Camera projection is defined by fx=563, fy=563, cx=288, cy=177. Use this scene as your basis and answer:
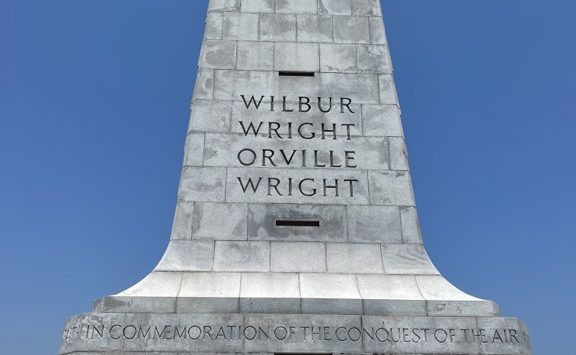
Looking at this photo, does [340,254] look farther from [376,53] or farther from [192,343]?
[376,53]

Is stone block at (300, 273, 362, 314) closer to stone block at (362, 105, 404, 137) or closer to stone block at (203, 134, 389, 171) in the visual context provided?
stone block at (203, 134, 389, 171)

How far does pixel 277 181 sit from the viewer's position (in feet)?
33.0

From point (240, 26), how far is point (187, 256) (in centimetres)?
501

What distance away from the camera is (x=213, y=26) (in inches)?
455

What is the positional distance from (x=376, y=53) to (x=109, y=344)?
24.2ft

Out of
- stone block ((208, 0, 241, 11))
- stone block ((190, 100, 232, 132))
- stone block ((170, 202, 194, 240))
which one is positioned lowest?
stone block ((170, 202, 194, 240))

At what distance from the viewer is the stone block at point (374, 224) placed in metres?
9.70

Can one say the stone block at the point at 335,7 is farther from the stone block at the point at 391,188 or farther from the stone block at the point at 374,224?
the stone block at the point at 374,224

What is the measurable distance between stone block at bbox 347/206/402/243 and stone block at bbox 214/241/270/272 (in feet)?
4.97

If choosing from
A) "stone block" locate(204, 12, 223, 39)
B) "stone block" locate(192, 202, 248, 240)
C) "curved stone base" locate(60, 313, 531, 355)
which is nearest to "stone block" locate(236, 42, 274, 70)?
"stone block" locate(204, 12, 223, 39)

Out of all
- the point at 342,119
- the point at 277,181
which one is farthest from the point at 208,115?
the point at 342,119

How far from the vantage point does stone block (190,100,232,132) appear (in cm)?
1043

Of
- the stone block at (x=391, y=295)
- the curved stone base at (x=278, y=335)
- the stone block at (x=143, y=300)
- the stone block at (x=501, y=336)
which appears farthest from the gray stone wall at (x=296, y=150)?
the stone block at (x=501, y=336)

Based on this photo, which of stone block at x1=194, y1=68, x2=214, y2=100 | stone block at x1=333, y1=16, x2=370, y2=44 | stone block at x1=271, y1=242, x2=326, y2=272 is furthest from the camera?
stone block at x1=333, y1=16, x2=370, y2=44
